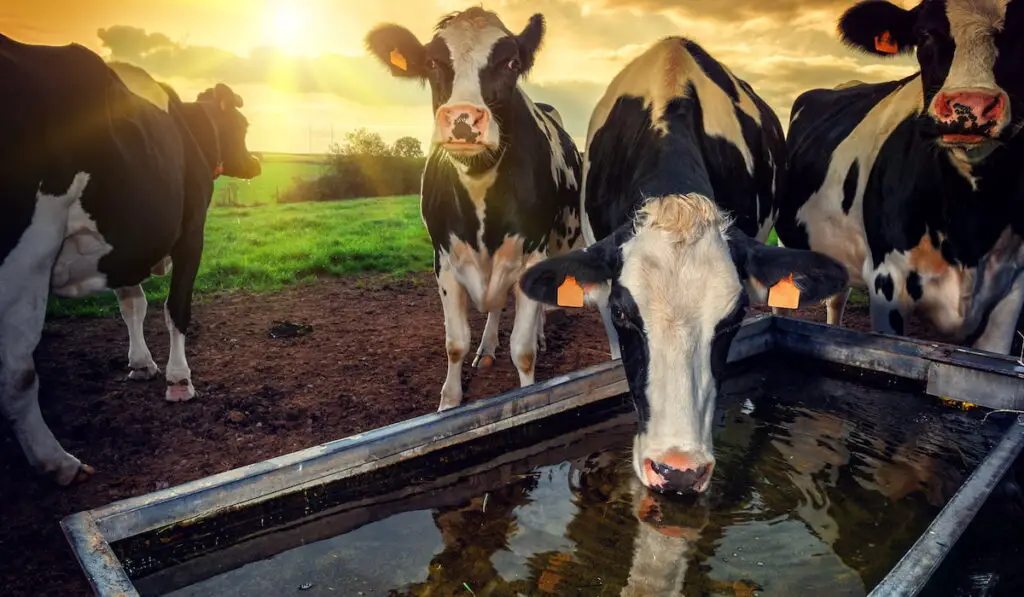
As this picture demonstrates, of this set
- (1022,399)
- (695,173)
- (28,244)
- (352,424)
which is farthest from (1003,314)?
(28,244)

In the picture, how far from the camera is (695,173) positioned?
3328mm

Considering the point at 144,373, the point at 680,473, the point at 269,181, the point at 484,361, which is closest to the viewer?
the point at 680,473

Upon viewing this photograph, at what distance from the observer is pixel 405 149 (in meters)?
28.5

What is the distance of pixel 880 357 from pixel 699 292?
2138 millimetres

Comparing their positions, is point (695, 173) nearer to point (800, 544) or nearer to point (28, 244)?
point (800, 544)

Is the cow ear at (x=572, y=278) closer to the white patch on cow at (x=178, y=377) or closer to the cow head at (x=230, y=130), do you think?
the white patch on cow at (x=178, y=377)

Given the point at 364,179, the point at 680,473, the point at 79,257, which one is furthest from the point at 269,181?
the point at 680,473

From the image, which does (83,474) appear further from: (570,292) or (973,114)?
(973,114)

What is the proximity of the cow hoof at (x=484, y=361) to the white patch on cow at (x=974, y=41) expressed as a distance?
3868mm

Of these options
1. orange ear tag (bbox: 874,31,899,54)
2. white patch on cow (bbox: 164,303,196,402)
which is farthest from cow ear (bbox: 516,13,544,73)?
white patch on cow (bbox: 164,303,196,402)

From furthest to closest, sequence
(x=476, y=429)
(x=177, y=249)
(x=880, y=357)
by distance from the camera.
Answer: (x=177, y=249)
(x=880, y=357)
(x=476, y=429)

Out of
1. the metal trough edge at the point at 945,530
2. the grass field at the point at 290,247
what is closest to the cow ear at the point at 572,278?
the metal trough edge at the point at 945,530

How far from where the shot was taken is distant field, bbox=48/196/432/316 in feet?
30.2

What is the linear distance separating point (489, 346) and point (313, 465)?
369 centimetres
